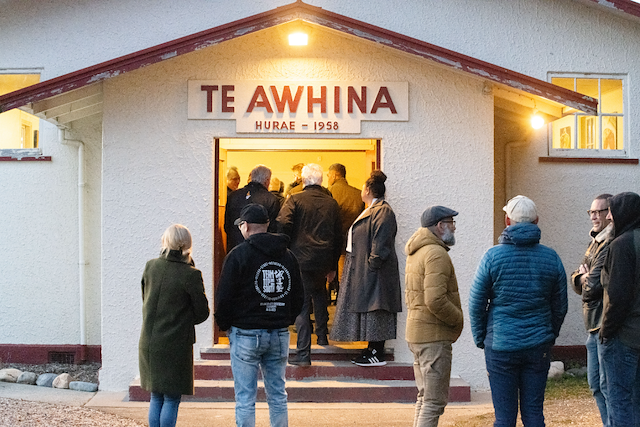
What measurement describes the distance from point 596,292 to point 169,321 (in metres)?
3.12

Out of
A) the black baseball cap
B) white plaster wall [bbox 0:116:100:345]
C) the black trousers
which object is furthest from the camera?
white plaster wall [bbox 0:116:100:345]

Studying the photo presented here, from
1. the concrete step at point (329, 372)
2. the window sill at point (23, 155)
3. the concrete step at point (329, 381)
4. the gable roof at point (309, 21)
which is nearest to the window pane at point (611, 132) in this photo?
the gable roof at point (309, 21)

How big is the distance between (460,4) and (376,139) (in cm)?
274

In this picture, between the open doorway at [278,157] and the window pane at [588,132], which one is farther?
the window pane at [588,132]

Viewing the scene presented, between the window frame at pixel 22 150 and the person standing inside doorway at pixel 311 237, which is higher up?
the window frame at pixel 22 150

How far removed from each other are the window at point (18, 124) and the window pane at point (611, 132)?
24.1ft

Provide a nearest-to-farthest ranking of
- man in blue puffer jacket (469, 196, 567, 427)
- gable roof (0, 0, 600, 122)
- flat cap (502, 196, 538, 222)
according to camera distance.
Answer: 1. man in blue puffer jacket (469, 196, 567, 427)
2. flat cap (502, 196, 538, 222)
3. gable roof (0, 0, 600, 122)

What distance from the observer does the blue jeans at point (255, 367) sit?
5125mm

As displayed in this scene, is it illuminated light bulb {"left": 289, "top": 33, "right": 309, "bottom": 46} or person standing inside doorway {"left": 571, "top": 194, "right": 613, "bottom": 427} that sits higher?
illuminated light bulb {"left": 289, "top": 33, "right": 309, "bottom": 46}

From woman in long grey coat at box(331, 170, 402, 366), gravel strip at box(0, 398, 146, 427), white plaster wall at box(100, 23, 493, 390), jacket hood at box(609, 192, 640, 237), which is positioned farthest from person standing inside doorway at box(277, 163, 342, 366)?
jacket hood at box(609, 192, 640, 237)

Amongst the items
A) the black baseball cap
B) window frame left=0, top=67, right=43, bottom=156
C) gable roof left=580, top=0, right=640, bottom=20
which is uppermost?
gable roof left=580, top=0, right=640, bottom=20

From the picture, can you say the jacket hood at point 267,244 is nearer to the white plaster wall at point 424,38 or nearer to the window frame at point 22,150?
the white plaster wall at point 424,38

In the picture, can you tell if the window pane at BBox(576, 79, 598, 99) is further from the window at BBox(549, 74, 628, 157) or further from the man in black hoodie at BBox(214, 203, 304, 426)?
the man in black hoodie at BBox(214, 203, 304, 426)

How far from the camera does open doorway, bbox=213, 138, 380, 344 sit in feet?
27.3
